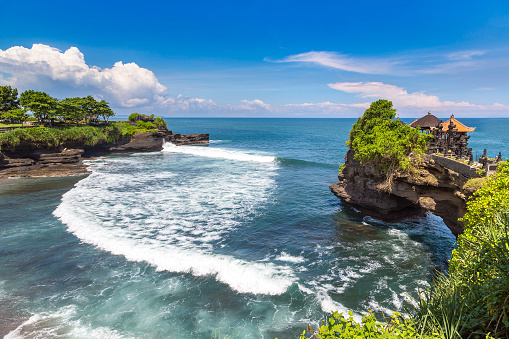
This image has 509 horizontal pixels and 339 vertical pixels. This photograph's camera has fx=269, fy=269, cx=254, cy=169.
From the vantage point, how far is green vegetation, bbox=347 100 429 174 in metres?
20.5

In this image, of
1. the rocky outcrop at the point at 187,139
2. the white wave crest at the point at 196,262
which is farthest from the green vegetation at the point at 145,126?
the white wave crest at the point at 196,262

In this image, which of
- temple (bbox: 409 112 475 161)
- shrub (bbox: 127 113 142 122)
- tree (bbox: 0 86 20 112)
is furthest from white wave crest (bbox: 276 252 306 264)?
shrub (bbox: 127 113 142 122)

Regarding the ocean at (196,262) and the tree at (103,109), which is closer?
the ocean at (196,262)

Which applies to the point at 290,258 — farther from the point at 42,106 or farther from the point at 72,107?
the point at 72,107

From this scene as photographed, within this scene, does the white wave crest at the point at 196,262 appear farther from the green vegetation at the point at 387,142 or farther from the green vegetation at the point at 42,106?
the green vegetation at the point at 42,106

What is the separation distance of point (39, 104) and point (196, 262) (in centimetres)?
5355

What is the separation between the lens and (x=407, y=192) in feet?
68.2

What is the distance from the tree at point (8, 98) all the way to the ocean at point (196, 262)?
135 ft

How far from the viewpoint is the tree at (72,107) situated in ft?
184

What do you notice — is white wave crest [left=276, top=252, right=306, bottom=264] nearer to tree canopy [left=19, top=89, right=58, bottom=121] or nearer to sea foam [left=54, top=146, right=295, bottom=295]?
sea foam [left=54, top=146, right=295, bottom=295]

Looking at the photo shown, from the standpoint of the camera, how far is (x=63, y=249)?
17.2 metres

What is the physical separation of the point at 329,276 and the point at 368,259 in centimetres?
345

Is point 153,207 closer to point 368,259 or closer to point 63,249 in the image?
point 63,249

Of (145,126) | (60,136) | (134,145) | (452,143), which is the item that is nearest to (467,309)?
(452,143)
